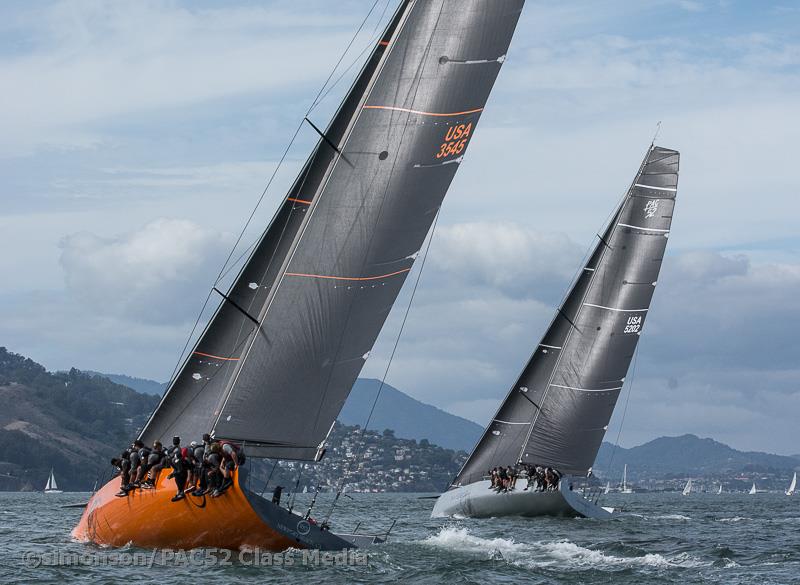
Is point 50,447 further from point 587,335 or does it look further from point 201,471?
point 201,471

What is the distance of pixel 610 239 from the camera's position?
52.4m

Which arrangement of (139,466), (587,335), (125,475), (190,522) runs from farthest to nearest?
(587,335) < (125,475) < (139,466) < (190,522)

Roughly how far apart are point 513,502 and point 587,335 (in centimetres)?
875

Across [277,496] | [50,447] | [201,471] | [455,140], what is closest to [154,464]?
[201,471]

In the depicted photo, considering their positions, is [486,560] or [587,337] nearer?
[486,560]

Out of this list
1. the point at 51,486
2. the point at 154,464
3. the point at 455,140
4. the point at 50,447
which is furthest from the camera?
the point at 50,447

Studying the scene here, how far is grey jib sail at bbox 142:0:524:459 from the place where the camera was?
2584 centimetres

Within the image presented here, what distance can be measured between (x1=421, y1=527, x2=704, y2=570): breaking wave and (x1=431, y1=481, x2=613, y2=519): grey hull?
38.4 ft

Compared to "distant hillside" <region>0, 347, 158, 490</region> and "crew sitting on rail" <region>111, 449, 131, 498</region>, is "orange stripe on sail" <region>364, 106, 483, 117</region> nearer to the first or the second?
"crew sitting on rail" <region>111, 449, 131, 498</region>

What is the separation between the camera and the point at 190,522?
24000 millimetres

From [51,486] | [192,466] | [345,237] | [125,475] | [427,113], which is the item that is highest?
[427,113]

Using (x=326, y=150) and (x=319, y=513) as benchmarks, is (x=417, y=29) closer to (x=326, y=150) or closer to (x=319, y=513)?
(x=326, y=150)

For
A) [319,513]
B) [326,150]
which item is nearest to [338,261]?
[326,150]

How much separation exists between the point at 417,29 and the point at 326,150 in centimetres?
300
